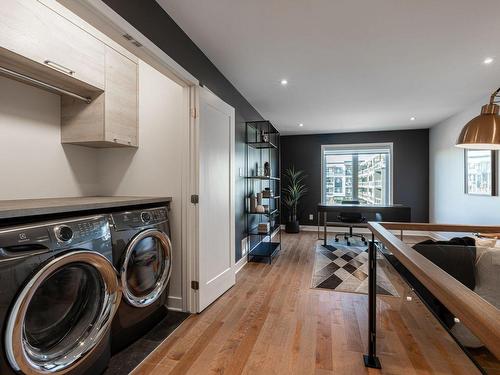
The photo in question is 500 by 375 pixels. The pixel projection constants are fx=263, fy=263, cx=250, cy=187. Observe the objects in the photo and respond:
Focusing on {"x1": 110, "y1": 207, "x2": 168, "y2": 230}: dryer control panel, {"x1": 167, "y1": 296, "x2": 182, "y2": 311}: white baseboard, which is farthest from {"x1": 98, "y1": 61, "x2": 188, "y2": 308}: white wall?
{"x1": 110, "y1": 207, "x2": 168, "y2": 230}: dryer control panel

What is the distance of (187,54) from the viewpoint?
223 centimetres

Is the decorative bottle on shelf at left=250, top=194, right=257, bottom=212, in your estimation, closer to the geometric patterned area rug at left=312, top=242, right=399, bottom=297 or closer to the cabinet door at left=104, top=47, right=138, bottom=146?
the geometric patterned area rug at left=312, top=242, right=399, bottom=297

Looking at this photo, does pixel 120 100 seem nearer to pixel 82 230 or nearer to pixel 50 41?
pixel 50 41

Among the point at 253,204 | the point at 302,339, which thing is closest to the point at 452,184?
the point at 253,204

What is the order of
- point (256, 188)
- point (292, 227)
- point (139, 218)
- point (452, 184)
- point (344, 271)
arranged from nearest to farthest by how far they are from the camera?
point (139, 218) < point (344, 271) < point (256, 188) < point (452, 184) < point (292, 227)

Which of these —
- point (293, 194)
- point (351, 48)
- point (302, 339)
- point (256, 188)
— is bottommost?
point (302, 339)

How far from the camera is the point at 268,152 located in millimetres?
5098

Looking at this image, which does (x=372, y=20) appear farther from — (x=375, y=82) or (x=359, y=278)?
(x=359, y=278)

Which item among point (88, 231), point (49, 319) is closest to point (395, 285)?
point (88, 231)

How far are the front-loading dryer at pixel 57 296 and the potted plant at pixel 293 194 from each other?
16.0ft

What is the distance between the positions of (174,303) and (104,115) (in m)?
1.73

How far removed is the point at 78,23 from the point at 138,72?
0.59m

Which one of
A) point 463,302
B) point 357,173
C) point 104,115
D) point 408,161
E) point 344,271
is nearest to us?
point 463,302

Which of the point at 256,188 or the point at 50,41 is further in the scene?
the point at 256,188
